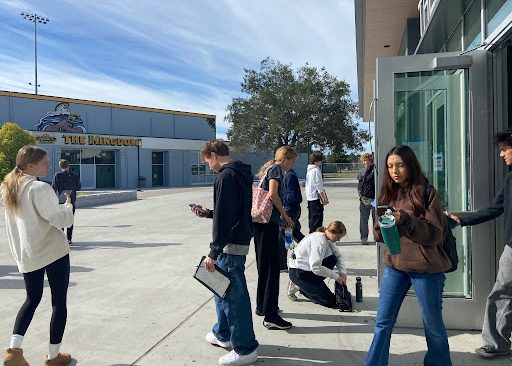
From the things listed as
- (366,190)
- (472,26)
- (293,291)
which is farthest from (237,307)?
(366,190)

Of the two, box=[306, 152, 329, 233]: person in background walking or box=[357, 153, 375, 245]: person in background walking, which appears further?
box=[357, 153, 375, 245]: person in background walking

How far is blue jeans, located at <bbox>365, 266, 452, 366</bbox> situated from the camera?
111 inches

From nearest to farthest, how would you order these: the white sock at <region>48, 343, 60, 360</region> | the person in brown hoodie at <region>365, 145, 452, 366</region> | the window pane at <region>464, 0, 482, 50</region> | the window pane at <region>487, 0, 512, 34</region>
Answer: the person in brown hoodie at <region>365, 145, 452, 366</region>, the white sock at <region>48, 343, 60, 360</region>, the window pane at <region>487, 0, 512, 34</region>, the window pane at <region>464, 0, 482, 50</region>

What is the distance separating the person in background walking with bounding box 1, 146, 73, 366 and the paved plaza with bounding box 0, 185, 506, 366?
388 mm

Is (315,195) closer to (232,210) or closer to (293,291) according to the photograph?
(293,291)

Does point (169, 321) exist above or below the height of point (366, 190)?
below

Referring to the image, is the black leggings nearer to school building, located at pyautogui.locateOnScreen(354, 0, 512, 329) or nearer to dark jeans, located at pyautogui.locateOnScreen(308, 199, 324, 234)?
school building, located at pyautogui.locateOnScreen(354, 0, 512, 329)

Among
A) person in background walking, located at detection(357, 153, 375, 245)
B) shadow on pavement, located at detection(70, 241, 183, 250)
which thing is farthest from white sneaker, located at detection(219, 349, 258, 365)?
shadow on pavement, located at detection(70, 241, 183, 250)

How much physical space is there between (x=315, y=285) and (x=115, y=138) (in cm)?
3356

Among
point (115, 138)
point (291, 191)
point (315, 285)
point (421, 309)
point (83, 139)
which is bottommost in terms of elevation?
point (315, 285)

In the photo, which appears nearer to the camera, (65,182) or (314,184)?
(314,184)

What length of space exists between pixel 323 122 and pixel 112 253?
27582mm

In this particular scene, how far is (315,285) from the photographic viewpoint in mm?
4828

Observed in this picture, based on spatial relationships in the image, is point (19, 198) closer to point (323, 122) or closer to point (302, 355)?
point (302, 355)
